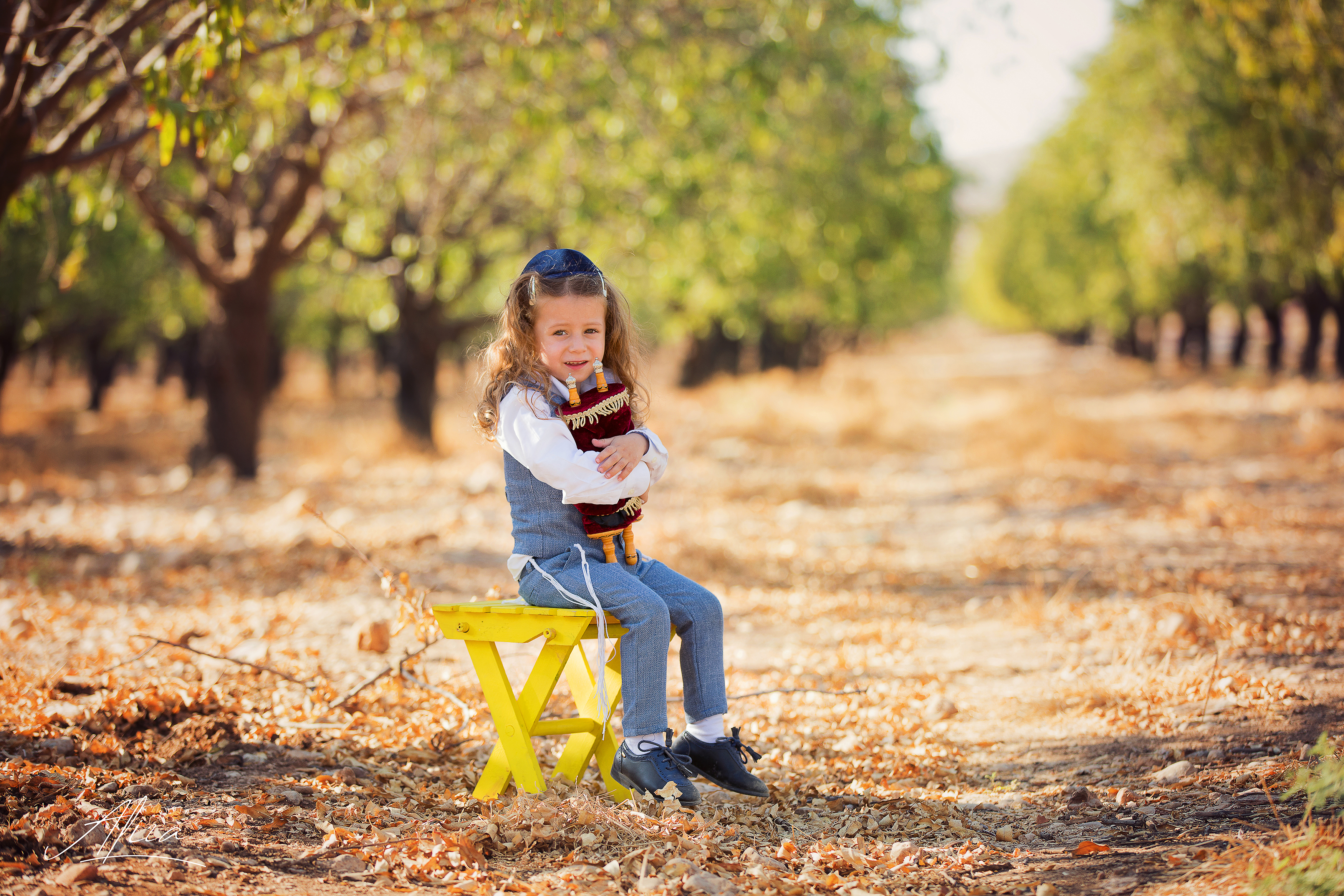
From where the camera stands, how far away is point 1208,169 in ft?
44.8

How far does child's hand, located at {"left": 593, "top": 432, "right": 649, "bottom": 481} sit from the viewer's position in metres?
3.18

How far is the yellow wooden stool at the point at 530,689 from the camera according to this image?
3188 mm

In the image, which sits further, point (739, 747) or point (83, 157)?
point (83, 157)

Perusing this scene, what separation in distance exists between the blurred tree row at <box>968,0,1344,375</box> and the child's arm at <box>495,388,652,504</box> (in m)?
6.37

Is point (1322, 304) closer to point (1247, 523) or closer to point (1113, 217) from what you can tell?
point (1113, 217)

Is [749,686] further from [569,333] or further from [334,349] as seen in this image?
[334,349]

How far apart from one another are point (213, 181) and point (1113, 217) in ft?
75.7

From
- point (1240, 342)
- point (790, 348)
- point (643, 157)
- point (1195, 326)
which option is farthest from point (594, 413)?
point (1195, 326)

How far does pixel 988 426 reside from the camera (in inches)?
658

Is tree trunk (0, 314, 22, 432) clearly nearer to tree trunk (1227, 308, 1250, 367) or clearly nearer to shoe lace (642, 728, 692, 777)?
shoe lace (642, 728, 692, 777)

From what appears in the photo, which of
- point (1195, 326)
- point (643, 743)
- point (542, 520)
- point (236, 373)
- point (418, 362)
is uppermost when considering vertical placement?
point (1195, 326)

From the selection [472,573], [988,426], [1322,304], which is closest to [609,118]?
[472,573]

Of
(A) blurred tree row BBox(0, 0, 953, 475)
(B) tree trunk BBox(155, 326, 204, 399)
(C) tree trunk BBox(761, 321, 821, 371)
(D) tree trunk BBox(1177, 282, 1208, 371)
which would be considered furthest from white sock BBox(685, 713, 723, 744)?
(D) tree trunk BBox(1177, 282, 1208, 371)

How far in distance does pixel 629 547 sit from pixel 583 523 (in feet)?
0.60
